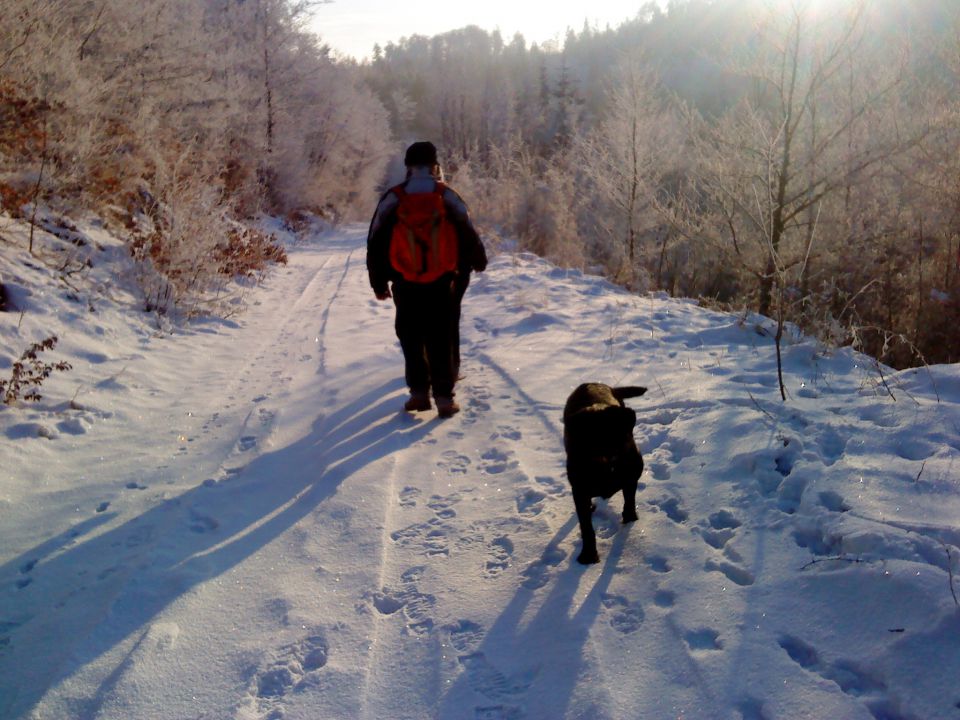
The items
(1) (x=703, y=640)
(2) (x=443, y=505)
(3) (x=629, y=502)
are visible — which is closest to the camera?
(1) (x=703, y=640)

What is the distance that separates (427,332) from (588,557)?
2425mm

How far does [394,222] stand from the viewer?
15.2 feet

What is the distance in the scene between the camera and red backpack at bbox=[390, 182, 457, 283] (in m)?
4.52

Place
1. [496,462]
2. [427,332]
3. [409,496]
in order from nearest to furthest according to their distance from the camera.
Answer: [409,496] < [496,462] < [427,332]

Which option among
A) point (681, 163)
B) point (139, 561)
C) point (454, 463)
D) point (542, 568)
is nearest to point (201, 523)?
point (139, 561)

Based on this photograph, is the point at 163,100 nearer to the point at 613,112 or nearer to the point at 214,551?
the point at 613,112

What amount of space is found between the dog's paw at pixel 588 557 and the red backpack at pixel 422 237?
2.44 meters

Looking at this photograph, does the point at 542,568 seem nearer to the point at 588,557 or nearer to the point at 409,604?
the point at 588,557

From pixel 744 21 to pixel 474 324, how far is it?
5486mm

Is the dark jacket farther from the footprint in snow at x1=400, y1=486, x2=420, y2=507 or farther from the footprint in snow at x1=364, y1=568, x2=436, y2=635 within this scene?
the footprint in snow at x1=364, y1=568, x2=436, y2=635

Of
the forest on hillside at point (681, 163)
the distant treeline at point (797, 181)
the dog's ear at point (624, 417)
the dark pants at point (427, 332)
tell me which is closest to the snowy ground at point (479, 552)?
the dark pants at point (427, 332)

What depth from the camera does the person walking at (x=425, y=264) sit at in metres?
4.56

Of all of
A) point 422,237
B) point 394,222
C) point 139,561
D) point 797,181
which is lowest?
point 139,561

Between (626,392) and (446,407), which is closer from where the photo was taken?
(626,392)
